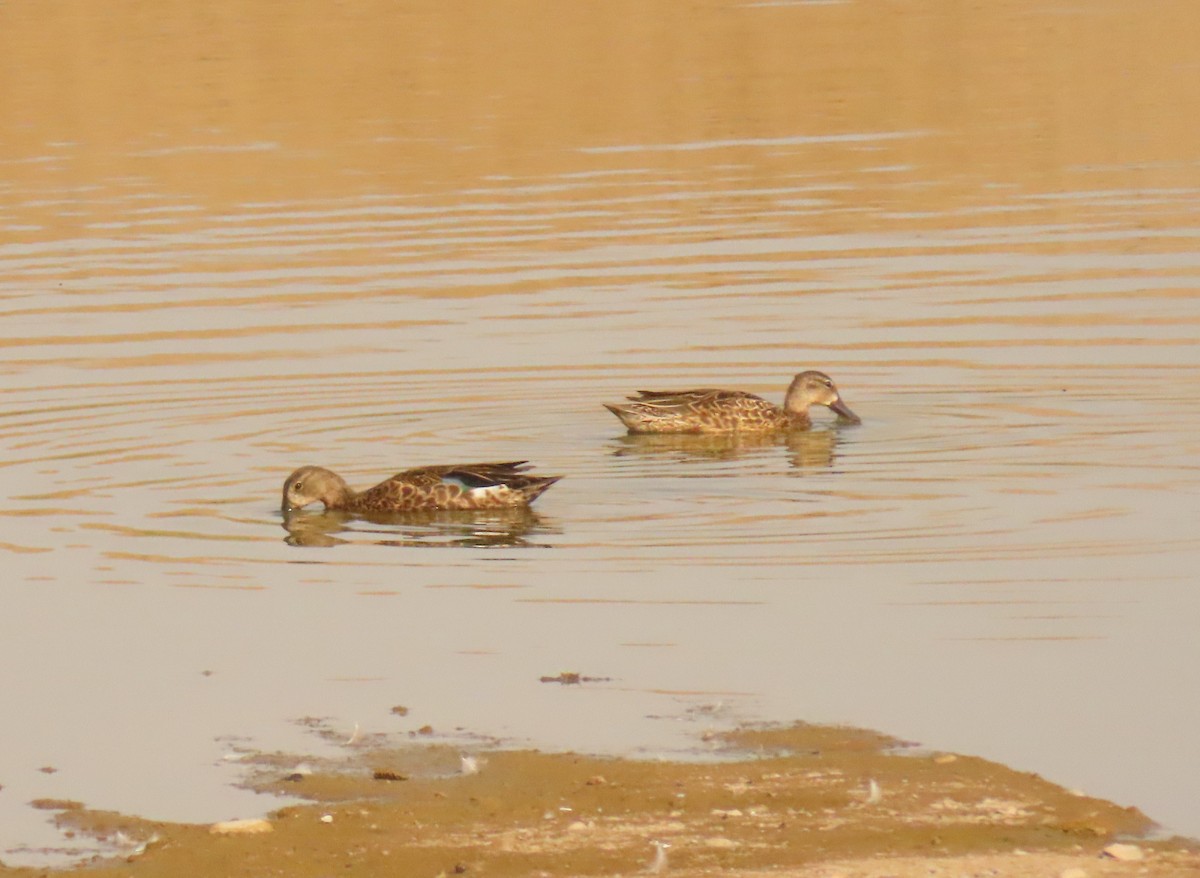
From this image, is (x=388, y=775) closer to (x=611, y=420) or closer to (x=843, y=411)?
(x=843, y=411)

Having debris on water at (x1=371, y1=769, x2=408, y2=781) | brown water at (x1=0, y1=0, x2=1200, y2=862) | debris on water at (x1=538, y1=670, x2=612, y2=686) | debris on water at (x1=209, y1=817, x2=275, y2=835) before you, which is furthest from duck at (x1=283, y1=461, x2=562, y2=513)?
debris on water at (x1=209, y1=817, x2=275, y2=835)

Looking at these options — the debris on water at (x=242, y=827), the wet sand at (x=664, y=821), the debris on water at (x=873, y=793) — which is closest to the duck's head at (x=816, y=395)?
the wet sand at (x=664, y=821)

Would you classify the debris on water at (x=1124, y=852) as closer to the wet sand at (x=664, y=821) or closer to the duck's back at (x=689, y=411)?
the wet sand at (x=664, y=821)

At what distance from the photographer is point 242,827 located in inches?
319

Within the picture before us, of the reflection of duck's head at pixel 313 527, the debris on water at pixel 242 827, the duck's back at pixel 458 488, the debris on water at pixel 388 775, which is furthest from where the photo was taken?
the duck's back at pixel 458 488

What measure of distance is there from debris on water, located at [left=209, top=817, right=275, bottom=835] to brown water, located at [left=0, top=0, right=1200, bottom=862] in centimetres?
52

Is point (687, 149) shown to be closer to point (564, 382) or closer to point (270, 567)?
point (564, 382)

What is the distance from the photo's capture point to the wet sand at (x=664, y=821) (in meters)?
7.62

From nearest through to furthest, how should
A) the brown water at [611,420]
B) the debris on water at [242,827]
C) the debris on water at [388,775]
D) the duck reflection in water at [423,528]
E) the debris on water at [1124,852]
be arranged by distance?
the debris on water at [1124,852] < the debris on water at [242,827] < the debris on water at [388,775] < the brown water at [611,420] < the duck reflection in water at [423,528]

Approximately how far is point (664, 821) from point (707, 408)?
8576mm

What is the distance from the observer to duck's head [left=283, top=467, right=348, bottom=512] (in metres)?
14.1

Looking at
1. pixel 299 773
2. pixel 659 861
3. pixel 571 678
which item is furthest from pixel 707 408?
pixel 659 861

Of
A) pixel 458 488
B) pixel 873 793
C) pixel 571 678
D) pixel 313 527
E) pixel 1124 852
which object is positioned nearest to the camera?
pixel 1124 852

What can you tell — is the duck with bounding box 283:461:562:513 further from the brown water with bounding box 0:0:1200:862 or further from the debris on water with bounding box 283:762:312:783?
the debris on water with bounding box 283:762:312:783
